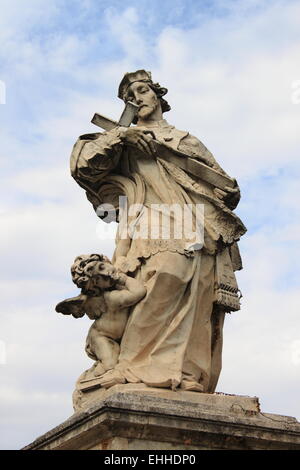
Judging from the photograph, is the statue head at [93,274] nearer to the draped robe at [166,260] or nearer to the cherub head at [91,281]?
the cherub head at [91,281]

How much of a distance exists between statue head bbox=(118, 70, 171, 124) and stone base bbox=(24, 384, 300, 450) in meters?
3.77

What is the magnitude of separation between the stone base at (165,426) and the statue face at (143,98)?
370 cm

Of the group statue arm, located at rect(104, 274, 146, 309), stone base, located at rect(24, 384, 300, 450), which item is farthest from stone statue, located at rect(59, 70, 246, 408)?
stone base, located at rect(24, 384, 300, 450)

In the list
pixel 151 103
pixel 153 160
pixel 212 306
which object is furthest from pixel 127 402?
pixel 151 103

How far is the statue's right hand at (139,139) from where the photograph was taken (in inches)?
406

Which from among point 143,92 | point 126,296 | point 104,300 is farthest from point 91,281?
point 143,92

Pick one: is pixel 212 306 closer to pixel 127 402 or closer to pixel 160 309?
pixel 160 309

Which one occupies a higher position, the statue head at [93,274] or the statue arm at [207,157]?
the statue arm at [207,157]

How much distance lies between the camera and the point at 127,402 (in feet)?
27.2

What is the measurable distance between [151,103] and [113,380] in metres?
3.73

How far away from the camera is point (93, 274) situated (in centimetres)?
948

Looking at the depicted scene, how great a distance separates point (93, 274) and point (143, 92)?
2.81 meters

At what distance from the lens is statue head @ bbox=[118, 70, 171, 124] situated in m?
11.0

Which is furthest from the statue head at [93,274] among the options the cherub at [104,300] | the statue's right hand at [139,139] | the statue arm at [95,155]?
the statue's right hand at [139,139]
